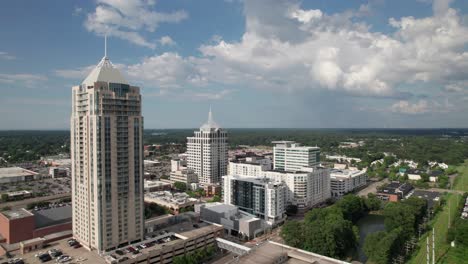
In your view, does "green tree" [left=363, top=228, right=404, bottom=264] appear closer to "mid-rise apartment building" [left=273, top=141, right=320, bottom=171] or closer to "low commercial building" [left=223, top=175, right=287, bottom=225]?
"low commercial building" [left=223, top=175, right=287, bottom=225]

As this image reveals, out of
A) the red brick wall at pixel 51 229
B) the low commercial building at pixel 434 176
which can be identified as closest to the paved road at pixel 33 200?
the red brick wall at pixel 51 229

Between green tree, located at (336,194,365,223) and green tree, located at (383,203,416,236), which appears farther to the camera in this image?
green tree, located at (336,194,365,223)

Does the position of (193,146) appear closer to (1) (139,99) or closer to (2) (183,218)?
(2) (183,218)

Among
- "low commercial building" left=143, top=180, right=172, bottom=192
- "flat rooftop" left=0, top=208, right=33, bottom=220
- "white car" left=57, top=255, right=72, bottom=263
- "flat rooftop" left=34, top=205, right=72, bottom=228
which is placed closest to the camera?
"white car" left=57, top=255, right=72, bottom=263

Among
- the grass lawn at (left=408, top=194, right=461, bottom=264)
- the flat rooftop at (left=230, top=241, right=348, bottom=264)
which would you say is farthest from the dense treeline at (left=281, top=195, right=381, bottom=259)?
the grass lawn at (left=408, top=194, right=461, bottom=264)

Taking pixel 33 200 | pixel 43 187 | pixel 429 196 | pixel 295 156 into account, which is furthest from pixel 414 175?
pixel 43 187

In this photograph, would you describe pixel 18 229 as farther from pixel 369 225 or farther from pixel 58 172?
pixel 58 172

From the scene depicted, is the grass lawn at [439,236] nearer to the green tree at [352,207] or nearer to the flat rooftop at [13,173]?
the green tree at [352,207]

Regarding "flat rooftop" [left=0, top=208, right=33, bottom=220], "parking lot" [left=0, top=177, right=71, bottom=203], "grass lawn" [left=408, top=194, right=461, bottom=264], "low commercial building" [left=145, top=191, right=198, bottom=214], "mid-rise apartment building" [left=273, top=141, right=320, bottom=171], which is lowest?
"grass lawn" [left=408, top=194, right=461, bottom=264]
